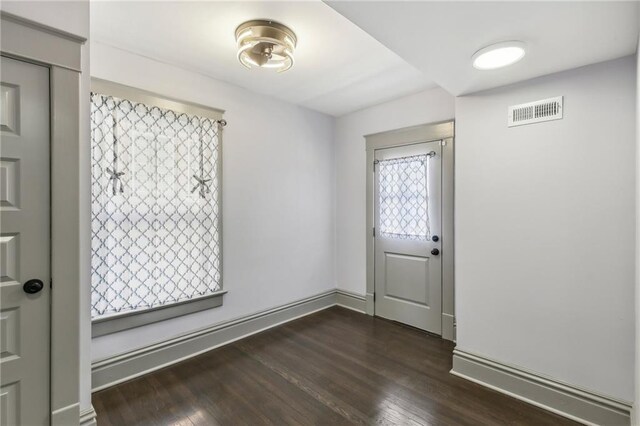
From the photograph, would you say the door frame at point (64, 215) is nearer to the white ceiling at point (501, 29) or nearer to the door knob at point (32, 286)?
the door knob at point (32, 286)

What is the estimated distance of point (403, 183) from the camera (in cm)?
334

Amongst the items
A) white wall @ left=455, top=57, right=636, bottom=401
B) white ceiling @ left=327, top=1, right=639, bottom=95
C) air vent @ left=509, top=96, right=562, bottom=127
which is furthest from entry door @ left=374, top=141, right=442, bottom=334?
white ceiling @ left=327, top=1, right=639, bottom=95

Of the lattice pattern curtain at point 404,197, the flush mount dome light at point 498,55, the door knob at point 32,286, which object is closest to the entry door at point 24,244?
the door knob at point 32,286

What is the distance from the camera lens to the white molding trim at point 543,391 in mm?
1772

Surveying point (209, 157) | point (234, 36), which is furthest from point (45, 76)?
point (209, 157)

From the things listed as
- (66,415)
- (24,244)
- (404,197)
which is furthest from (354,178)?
(66,415)

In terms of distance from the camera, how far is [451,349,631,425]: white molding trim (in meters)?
1.77

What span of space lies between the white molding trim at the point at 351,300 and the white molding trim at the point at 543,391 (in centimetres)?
147

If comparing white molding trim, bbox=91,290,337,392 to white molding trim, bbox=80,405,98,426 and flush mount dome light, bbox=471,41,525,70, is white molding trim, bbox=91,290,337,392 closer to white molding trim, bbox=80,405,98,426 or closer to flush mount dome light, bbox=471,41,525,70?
white molding trim, bbox=80,405,98,426

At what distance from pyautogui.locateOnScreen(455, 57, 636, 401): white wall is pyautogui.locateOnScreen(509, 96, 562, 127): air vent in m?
0.04

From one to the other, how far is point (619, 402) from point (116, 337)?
3.40 meters

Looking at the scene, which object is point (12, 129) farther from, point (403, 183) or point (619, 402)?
point (619, 402)

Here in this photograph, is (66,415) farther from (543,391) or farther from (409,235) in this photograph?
(409,235)

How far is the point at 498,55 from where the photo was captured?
1.73m
